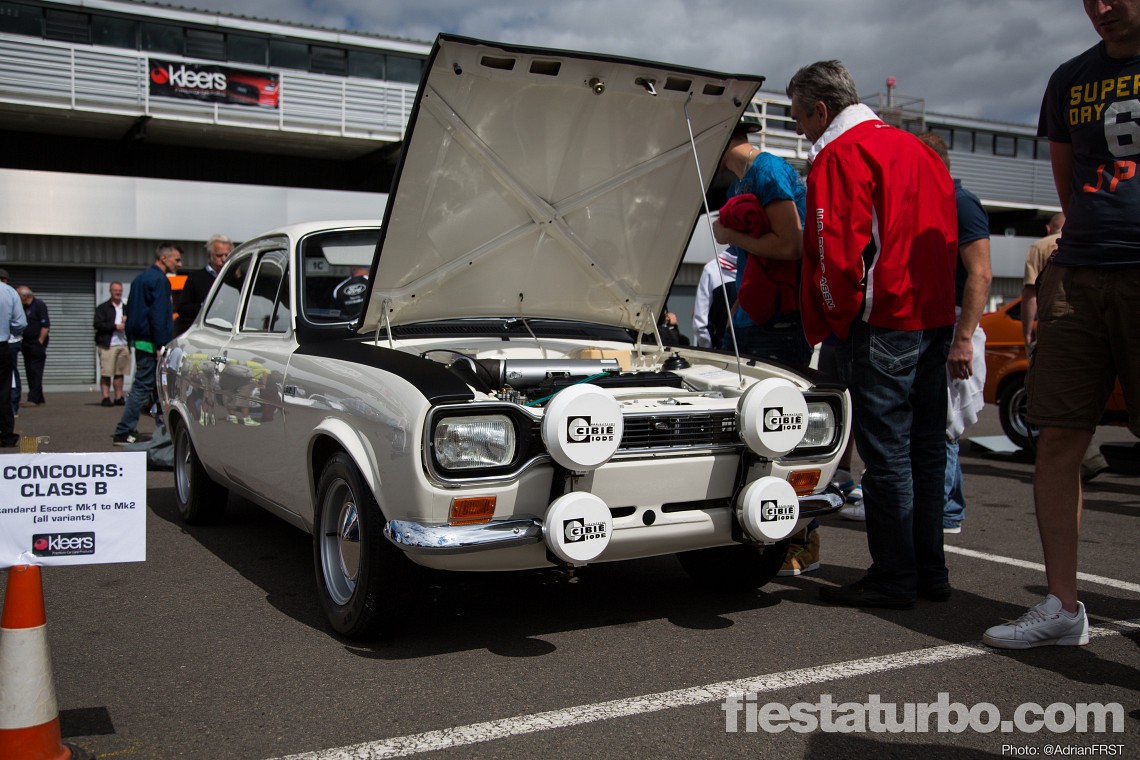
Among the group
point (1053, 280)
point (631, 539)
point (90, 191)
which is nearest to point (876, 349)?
point (1053, 280)

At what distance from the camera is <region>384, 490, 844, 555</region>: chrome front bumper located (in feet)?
10.2

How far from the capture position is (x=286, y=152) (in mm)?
25484

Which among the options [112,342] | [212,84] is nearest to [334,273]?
[112,342]

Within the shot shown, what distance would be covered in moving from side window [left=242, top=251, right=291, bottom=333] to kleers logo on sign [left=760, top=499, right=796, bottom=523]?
7.67ft

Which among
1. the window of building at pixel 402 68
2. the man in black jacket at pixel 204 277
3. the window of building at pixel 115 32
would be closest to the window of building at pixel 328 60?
the window of building at pixel 402 68

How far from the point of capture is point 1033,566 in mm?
4777

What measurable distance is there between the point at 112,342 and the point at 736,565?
44.4 feet

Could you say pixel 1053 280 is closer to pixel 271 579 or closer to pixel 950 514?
pixel 950 514

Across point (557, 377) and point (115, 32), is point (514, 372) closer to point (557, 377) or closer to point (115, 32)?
point (557, 377)

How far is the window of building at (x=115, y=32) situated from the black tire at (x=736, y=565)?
23451mm

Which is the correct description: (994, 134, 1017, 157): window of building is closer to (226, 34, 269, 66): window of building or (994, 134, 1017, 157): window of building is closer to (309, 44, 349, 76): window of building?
(309, 44, 349, 76): window of building

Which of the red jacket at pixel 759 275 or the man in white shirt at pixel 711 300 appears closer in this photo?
the red jacket at pixel 759 275

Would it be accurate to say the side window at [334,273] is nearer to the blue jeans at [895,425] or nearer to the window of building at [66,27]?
the blue jeans at [895,425]

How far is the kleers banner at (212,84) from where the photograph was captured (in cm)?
2203
